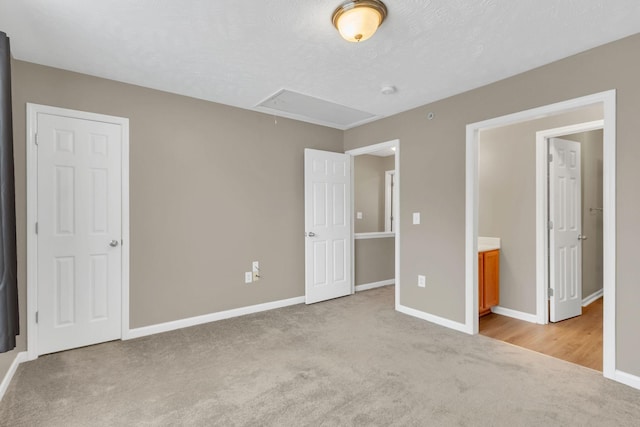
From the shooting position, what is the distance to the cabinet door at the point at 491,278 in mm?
3709

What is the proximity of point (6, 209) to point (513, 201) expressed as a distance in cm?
451

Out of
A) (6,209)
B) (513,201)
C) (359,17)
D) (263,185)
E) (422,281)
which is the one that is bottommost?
(422,281)

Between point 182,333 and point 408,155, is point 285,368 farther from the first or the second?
point 408,155

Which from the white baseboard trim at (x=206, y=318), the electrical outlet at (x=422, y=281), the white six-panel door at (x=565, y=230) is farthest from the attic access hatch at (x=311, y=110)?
the white baseboard trim at (x=206, y=318)

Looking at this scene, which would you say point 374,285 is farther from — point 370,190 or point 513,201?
point 513,201

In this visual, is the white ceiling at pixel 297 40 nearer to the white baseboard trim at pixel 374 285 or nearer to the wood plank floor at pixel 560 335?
the wood plank floor at pixel 560 335

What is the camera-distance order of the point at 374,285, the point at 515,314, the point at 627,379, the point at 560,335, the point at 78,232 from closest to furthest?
the point at 627,379 → the point at 78,232 → the point at 560,335 → the point at 515,314 → the point at 374,285

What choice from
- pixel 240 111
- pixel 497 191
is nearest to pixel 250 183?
pixel 240 111

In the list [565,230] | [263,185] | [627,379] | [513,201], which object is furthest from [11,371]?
[565,230]

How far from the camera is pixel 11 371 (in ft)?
7.86

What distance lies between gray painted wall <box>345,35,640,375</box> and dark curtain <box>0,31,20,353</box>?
3.45 m

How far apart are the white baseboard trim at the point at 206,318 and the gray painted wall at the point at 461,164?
4.96 ft

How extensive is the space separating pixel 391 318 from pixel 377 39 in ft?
9.26

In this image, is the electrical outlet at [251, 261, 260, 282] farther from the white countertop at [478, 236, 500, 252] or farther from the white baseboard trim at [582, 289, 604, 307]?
the white baseboard trim at [582, 289, 604, 307]
